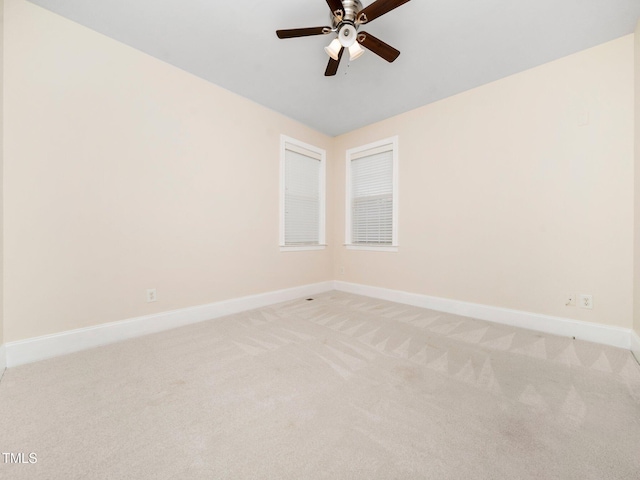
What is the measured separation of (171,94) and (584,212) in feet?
13.5

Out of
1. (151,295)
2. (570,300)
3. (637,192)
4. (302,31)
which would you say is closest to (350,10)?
(302,31)

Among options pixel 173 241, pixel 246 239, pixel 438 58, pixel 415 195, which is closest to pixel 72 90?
pixel 173 241

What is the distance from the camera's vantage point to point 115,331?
2127mm

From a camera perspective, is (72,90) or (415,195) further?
(415,195)

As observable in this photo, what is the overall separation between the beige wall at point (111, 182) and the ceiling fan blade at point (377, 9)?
1.87 meters

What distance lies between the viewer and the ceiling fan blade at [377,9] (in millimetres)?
1537

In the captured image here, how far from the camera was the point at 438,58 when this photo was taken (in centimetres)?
234

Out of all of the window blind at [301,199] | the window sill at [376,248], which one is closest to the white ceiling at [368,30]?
the window blind at [301,199]

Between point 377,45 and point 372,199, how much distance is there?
7.20 ft

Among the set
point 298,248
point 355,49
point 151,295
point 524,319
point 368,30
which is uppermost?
point 368,30

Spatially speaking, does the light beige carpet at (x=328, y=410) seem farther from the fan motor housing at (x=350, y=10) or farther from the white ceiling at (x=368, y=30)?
the white ceiling at (x=368, y=30)

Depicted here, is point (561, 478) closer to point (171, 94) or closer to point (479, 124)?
point (479, 124)

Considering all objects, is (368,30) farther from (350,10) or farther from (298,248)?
(298,248)

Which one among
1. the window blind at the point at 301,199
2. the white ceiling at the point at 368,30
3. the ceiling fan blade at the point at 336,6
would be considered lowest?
the window blind at the point at 301,199
